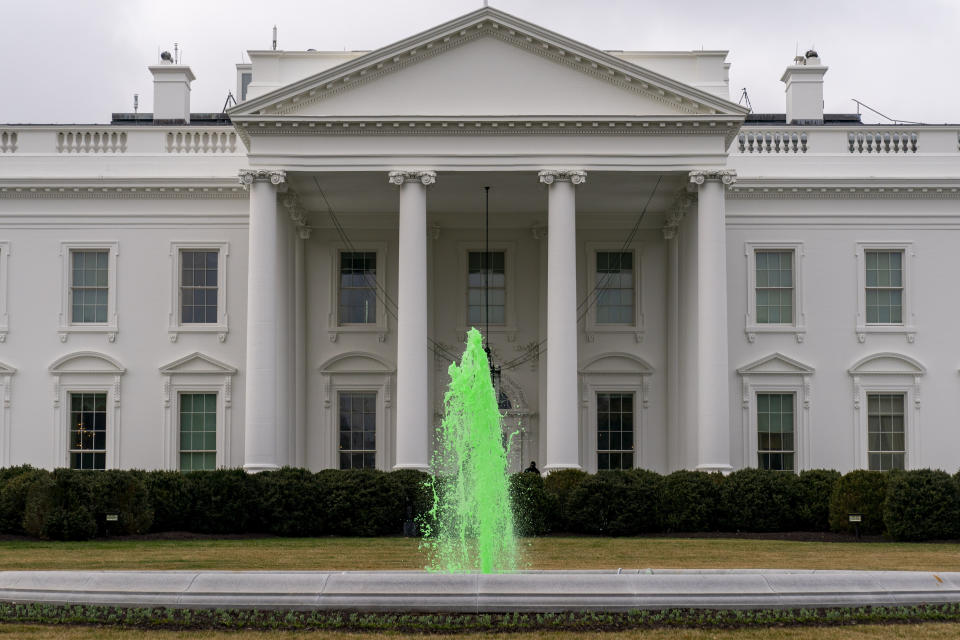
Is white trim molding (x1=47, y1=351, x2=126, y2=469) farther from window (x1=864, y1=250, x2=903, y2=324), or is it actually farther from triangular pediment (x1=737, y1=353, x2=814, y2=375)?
window (x1=864, y1=250, x2=903, y2=324)

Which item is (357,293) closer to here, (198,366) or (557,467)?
(198,366)

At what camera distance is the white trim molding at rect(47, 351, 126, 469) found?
36.0 m

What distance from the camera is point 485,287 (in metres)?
37.8

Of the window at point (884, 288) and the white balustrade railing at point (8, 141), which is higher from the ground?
the white balustrade railing at point (8, 141)

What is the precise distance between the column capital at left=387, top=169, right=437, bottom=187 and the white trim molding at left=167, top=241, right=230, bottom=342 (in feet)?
22.0

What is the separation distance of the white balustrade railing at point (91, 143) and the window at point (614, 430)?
50.2ft

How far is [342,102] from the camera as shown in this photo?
106 ft

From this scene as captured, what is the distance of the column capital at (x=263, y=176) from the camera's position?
32094mm

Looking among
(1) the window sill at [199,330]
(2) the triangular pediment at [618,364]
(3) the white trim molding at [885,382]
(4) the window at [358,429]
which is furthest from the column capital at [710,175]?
(1) the window sill at [199,330]

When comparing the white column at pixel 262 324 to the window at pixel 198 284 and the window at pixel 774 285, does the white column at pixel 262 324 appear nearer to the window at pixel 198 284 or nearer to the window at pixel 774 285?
the window at pixel 198 284

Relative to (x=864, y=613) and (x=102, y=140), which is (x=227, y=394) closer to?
(x=102, y=140)

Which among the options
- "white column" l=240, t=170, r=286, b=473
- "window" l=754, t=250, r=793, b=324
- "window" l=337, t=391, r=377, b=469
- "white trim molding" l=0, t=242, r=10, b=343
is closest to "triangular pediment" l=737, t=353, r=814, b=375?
"window" l=754, t=250, r=793, b=324

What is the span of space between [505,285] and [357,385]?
5119 mm

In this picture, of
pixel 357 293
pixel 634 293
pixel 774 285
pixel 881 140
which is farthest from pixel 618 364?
pixel 881 140
